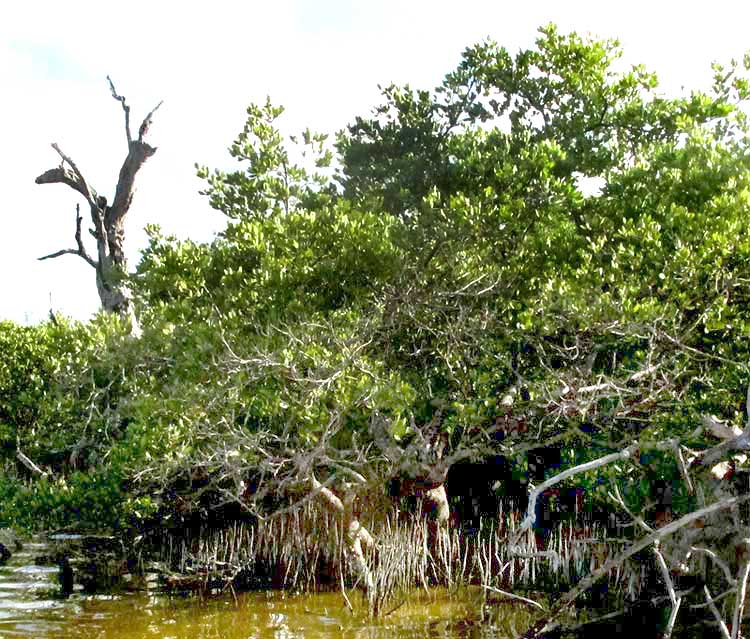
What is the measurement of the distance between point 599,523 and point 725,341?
194 inches

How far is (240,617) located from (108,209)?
10312mm

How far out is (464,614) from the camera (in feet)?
41.8

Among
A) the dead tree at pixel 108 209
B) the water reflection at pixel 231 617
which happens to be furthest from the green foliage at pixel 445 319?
the dead tree at pixel 108 209

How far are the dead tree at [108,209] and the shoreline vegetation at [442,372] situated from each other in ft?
9.60

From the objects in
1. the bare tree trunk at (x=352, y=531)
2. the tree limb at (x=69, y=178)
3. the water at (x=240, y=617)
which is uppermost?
the tree limb at (x=69, y=178)

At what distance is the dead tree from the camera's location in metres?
19.0

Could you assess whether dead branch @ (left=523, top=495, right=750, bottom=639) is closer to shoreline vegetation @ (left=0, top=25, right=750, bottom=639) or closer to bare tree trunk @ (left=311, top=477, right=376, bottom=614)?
shoreline vegetation @ (left=0, top=25, right=750, bottom=639)

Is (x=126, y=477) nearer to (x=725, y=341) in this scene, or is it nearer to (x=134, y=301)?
(x=134, y=301)

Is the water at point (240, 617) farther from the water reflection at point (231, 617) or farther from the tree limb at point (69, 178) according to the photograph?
the tree limb at point (69, 178)

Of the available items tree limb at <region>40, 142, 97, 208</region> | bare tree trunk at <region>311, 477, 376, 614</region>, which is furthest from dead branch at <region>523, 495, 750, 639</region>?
tree limb at <region>40, 142, 97, 208</region>

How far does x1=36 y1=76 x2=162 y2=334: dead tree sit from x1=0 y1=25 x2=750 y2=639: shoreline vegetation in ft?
9.60

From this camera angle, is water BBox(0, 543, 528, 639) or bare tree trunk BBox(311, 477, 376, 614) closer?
water BBox(0, 543, 528, 639)

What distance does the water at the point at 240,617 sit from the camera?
11.9 m

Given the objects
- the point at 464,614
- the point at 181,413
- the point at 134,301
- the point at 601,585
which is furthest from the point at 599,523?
the point at 134,301
